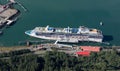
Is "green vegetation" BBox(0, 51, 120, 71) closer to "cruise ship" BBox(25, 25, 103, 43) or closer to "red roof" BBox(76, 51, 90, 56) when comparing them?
"red roof" BBox(76, 51, 90, 56)

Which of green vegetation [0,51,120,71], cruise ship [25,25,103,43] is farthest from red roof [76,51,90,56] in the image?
cruise ship [25,25,103,43]

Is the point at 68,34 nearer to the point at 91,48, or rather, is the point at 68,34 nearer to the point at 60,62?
the point at 91,48

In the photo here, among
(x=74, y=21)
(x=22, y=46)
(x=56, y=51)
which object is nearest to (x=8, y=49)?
(x=22, y=46)

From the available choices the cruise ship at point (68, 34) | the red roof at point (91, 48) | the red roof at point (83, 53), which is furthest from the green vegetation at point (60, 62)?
the cruise ship at point (68, 34)

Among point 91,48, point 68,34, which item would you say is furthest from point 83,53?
point 68,34

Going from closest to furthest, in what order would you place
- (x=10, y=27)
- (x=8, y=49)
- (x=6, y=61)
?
(x=6, y=61) → (x=8, y=49) → (x=10, y=27)

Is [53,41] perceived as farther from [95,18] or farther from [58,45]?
[95,18]
